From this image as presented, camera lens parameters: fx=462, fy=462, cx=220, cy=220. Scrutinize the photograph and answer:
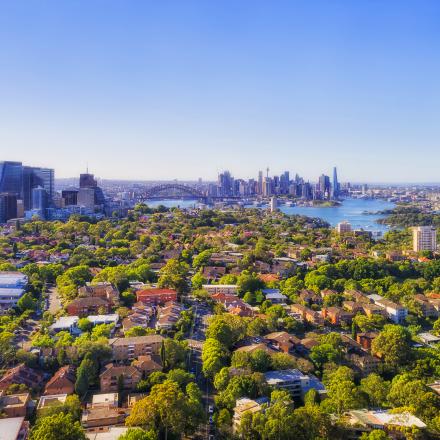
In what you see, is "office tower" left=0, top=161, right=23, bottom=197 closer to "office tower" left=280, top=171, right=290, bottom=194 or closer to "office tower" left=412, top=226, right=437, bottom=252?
"office tower" left=412, top=226, right=437, bottom=252

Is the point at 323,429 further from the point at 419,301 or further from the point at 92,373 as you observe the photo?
the point at 419,301

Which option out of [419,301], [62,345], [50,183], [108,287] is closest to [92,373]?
[62,345]

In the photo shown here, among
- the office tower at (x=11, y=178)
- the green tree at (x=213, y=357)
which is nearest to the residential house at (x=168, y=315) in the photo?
the green tree at (x=213, y=357)

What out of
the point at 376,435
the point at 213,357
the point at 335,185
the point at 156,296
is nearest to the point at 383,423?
the point at 376,435

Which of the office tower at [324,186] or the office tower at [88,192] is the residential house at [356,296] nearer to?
the office tower at [88,192]

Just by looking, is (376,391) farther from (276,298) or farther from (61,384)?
(276,298)

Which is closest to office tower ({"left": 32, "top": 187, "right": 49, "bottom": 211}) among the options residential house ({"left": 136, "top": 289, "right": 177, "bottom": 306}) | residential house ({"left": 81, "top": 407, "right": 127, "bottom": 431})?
residential house ({"left": 136, "top": 289, "right": 177, "bottom": 306})

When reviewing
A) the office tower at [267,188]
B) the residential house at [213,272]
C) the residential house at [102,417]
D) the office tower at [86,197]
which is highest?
the office tower at [267,188]
